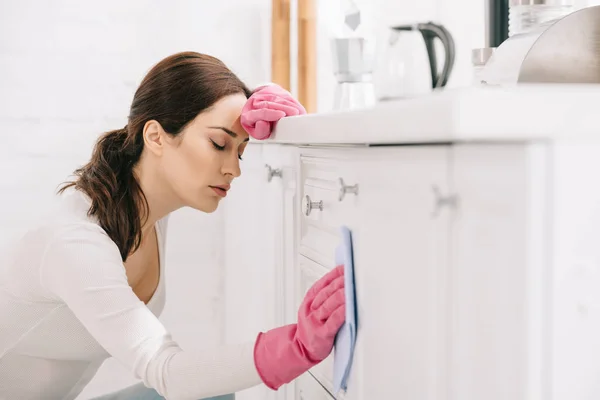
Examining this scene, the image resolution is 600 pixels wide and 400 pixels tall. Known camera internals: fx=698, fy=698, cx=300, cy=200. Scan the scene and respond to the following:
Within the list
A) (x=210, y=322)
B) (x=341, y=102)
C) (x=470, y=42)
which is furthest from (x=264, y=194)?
(x=210, y=322)

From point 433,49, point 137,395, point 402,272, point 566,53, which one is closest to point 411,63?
point 433,49

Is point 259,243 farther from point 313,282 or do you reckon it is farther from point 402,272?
point 402,272

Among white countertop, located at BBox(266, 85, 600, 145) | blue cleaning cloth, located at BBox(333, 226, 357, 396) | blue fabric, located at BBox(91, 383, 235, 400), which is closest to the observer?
white countertop, located at BBox(266, 85, 600, 145)

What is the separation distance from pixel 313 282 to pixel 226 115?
0.38 m

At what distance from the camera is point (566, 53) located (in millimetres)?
688

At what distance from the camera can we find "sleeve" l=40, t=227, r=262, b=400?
97 centimetres

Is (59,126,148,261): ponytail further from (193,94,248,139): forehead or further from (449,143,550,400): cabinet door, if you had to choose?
(449,143,550,400): cabinet door

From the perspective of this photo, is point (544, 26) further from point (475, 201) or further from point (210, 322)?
point (210, 322)

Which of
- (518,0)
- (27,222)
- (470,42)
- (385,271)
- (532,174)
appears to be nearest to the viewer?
(532,174)

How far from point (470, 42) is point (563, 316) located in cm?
127

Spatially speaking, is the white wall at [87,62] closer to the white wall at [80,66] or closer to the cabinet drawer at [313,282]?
the white wall at [80,66]

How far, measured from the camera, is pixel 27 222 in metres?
1.93

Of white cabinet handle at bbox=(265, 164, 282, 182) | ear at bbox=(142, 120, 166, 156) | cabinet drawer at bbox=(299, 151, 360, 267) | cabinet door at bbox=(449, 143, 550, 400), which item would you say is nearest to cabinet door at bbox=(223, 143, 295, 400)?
white cabinet handle at bbox=(265, 164, 282, 182)

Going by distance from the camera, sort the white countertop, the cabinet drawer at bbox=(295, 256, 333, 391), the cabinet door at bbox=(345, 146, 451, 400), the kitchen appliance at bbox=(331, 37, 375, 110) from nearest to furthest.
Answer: the white countertop → the cabinet door at bbox=(345, 146, 451, 400) → the cabinet drawer at bbox=(295, 256, 333, 391) → the kitchen appliance at bbox=(331, 37, 375, 110)
